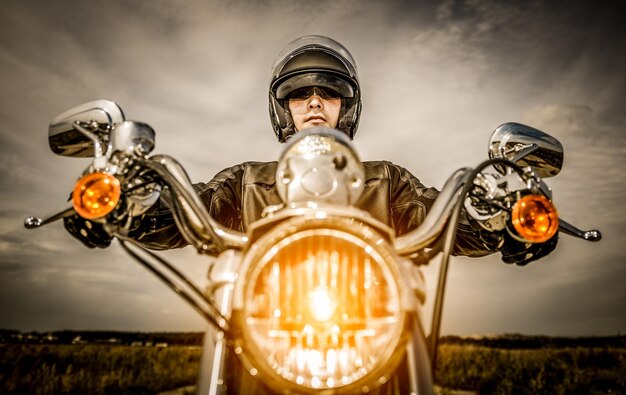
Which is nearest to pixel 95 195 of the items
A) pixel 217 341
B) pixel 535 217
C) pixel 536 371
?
pixel 217 341

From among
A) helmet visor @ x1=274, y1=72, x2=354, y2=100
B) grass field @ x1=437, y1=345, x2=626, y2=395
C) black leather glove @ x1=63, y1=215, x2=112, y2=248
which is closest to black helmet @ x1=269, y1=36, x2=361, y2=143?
helmet visor @ x1=274, y1=72, x2=354, y2=100

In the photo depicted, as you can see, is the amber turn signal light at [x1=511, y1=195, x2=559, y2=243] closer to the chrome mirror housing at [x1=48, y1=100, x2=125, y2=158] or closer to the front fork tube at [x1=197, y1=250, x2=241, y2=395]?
the front fork tube at [x1=197, y1=250, x2=241, y2=395]

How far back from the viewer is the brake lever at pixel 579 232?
1.28m

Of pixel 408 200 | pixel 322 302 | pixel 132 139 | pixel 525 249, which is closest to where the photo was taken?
pixel 322 302

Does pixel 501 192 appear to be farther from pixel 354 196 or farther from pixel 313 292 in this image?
pixel 313 292

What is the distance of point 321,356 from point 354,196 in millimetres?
400

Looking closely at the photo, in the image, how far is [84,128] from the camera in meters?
1.33

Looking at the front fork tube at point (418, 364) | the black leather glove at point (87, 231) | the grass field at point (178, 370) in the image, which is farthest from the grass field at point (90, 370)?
the front fork tube at point (418, 364)

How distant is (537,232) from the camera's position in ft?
3.74

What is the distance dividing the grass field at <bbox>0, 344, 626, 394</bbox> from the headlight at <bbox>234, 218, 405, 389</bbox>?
45.3ft

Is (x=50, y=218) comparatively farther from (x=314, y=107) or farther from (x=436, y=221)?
(x=314, y=107)

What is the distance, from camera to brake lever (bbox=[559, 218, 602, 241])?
4.21 feet

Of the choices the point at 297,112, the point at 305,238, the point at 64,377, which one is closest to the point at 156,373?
the point at 64,377

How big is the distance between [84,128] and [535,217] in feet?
4.94
